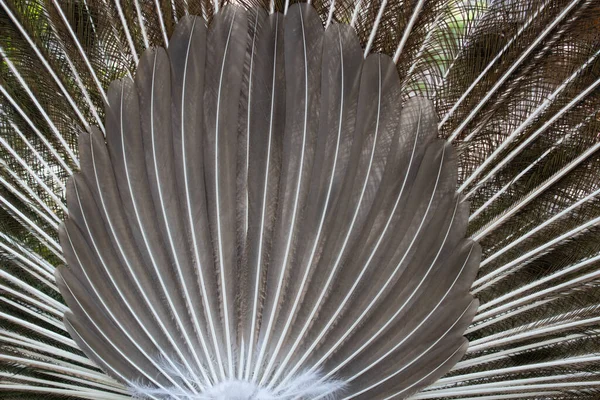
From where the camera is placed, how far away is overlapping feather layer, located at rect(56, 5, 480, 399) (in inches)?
81.0

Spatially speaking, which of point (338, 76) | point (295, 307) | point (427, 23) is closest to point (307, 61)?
point (338, 76)

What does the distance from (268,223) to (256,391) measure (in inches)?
20.6

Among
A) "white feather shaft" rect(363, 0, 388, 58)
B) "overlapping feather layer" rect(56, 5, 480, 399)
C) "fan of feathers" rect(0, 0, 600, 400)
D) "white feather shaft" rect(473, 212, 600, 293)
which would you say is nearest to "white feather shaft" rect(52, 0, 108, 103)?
"fan of feathers" rect(0, 0, 600, 400)

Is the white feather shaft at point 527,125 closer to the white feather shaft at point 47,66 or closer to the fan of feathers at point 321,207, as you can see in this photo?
the fan of feathers at point 321,207

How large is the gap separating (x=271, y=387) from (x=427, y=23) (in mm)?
1287

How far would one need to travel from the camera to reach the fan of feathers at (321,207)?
2061 millimetres

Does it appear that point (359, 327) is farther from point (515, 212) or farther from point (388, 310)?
point (515, 212)

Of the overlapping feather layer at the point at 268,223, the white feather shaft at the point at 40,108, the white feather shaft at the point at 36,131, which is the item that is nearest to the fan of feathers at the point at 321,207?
the overlapping feather layer at the point at 268,223

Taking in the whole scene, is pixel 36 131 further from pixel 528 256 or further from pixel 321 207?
pixel 528 256

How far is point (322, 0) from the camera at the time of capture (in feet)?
7.09

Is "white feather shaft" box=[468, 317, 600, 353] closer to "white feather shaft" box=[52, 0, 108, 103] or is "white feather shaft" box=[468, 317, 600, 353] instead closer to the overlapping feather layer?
the overlapping feather layer

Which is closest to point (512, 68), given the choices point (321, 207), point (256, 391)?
point (321, 207)

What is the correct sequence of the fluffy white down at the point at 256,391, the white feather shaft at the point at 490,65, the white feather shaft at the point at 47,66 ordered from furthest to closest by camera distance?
the white feather shaft at the point at 47,66 < the white feather shaft at the point at 490,65 < the fluffy white down at the point at 256,391

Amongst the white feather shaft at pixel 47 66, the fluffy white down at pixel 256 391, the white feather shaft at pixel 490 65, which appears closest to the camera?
the fluffy white down at pixel 256 391
